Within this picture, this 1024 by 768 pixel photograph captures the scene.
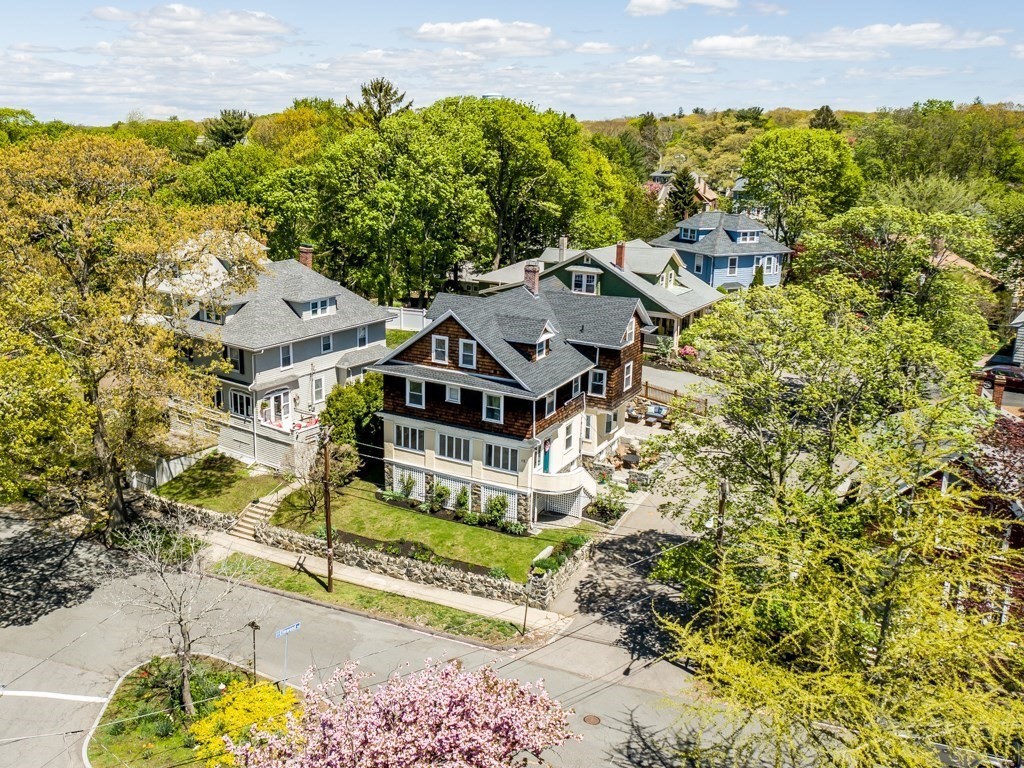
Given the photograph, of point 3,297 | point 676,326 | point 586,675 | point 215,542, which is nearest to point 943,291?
point 676,326

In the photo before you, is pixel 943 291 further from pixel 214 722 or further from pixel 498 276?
pixel 214 722

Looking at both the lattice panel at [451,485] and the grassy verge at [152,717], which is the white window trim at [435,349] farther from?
the grassy verge at [152,717]

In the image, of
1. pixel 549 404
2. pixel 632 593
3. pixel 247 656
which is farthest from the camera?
pixel 549 404

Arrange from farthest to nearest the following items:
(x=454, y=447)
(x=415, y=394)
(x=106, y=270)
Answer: (x=415, y=394) < (x=454, y=447) < (x=106, y=270)

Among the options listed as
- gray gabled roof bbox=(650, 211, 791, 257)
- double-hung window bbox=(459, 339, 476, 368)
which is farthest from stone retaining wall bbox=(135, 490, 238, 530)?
gray gabled roof bbox=(650, 211, 791, 257)

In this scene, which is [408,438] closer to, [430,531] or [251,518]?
[430,531]

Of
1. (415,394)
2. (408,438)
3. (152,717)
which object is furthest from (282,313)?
(152,717)
